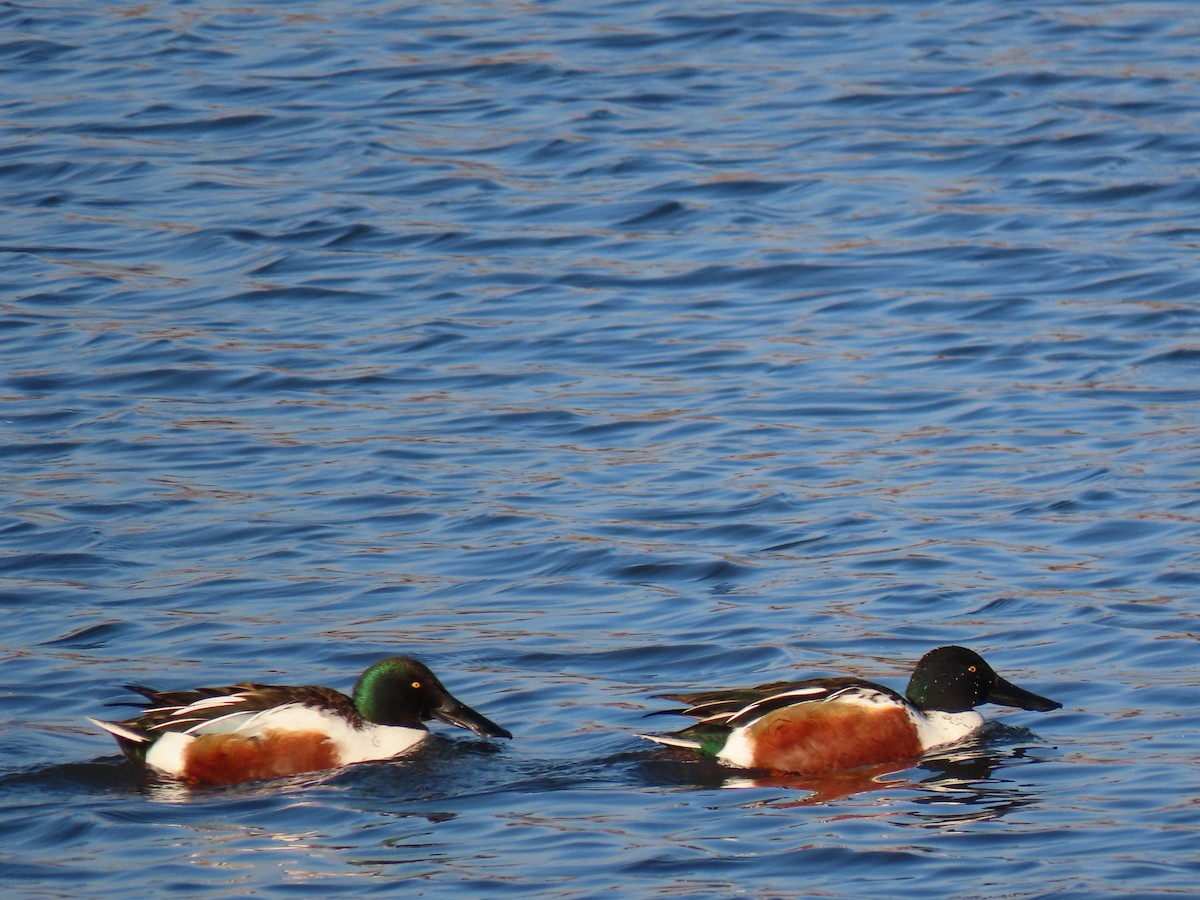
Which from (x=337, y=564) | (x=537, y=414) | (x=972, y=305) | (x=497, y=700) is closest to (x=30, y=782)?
(x=497, y=700)

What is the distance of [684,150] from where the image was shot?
15.8m

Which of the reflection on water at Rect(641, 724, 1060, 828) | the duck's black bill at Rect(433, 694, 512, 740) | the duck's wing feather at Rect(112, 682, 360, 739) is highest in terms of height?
the duck's wing feather at Rect(112, 682, 360, 739)

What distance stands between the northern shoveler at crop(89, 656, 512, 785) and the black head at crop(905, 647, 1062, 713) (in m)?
1.45

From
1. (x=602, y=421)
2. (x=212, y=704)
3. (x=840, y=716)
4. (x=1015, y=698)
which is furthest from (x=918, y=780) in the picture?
(x=602, y=421)

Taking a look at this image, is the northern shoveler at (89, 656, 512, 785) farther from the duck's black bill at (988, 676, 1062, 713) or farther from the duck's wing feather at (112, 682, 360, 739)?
the duck's black bill at (988, 676, 1062, 713)

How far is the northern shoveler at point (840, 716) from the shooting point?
23.9 feet

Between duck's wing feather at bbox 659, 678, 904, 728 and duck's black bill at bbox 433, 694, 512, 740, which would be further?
duck's black bill at bbox 433, 694, 512, 740

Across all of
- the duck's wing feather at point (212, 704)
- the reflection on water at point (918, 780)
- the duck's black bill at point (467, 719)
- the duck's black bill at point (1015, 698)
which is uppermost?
the duck's wing feather at point (212, 704)

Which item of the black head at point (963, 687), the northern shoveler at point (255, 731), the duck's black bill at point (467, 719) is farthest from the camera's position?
the black head at point (963, 687)

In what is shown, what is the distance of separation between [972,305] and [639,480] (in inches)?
127

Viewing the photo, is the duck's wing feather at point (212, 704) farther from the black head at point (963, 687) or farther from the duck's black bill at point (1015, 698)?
the duck's black bill at point (1015, 698)

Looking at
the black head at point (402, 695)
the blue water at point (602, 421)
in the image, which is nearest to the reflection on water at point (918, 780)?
the blue water at point (602, 421)

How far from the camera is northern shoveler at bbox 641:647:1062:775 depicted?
7.30 m

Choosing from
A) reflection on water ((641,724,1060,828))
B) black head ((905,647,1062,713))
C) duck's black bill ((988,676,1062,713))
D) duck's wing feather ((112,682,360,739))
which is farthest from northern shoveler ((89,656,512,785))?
duck's black bill ((988,676,1062,713))
